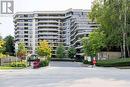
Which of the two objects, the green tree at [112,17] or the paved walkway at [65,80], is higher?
the green tree at [112,17]

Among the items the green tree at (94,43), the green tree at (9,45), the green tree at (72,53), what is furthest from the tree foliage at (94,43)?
the green tree at (9,45)

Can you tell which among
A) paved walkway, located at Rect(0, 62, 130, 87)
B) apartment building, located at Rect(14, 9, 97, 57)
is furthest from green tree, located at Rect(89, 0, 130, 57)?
apartment building, located at Rect(14, 9, 97, 57)

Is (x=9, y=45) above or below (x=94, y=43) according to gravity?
above

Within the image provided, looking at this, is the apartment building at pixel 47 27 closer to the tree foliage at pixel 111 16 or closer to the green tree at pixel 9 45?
the green tree at pixel 9 45

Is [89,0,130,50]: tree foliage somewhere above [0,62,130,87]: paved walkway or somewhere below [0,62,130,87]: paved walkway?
above

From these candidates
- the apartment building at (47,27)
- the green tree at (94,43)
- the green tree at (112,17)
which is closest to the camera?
the green tree at (112,17)


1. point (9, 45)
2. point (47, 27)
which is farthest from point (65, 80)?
point (47, 27)

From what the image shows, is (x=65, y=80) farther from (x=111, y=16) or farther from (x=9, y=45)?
(x=9, y=45)

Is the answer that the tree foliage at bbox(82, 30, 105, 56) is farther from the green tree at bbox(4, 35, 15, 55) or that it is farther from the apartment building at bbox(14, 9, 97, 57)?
the green tree at bbox(4, 35, 15, 55)

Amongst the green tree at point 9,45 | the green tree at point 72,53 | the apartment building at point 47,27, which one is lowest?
the green tree at point 72,53

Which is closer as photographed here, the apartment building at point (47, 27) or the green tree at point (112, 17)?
the green tree at point (112, 17)

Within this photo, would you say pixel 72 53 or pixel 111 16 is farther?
pixel 72 53

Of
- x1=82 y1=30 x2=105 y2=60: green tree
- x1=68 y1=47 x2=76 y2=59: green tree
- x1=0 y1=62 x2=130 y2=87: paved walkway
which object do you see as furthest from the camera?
x1=68 y1=47 x2=76 y2=59: green tree

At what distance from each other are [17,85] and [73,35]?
147m
